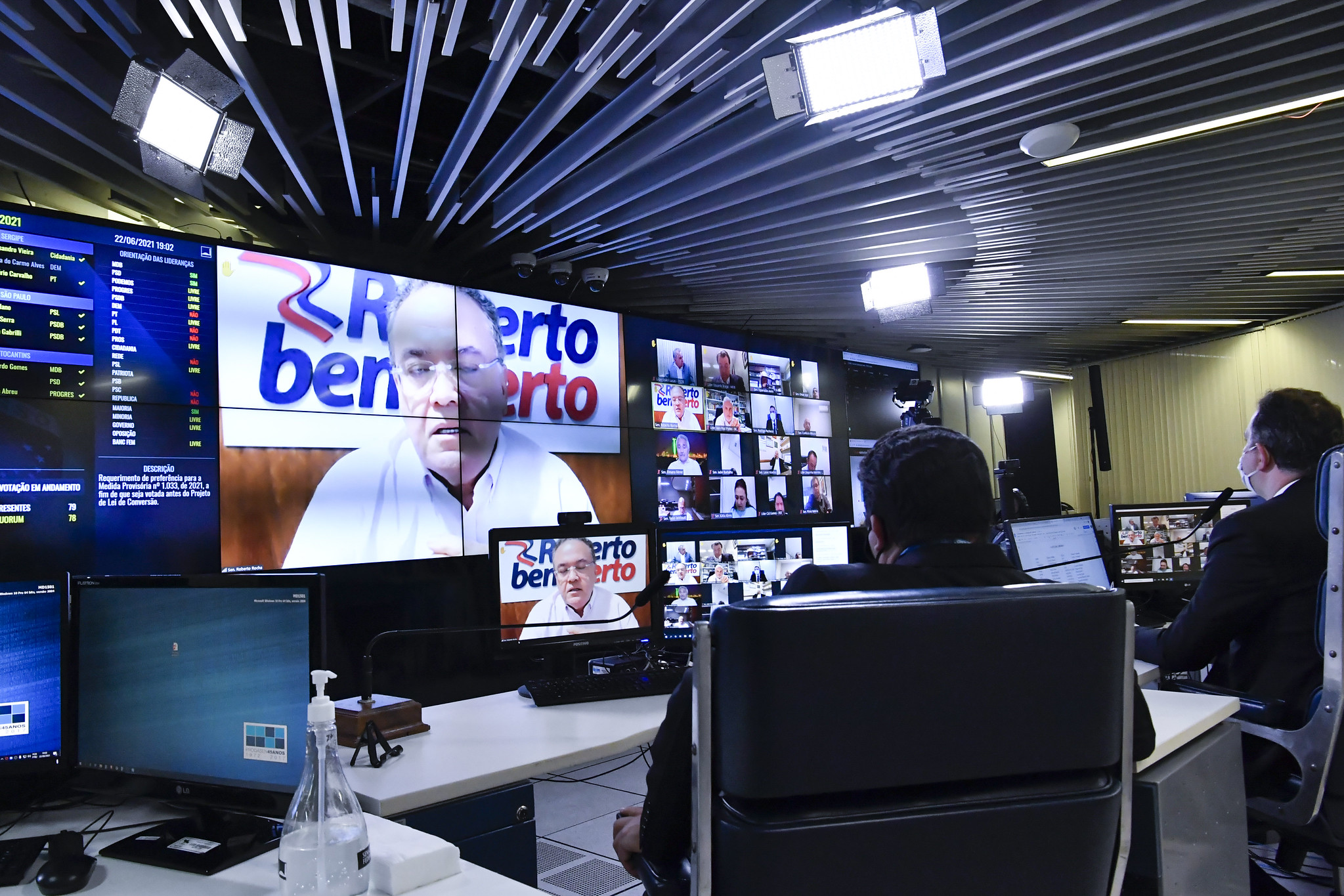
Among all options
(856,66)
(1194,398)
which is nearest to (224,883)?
(856,66)

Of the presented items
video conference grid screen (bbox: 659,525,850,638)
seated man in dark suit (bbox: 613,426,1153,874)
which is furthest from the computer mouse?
video conference grid screen (bbox: 659,525,850,638)

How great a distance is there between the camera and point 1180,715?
1.95 meters

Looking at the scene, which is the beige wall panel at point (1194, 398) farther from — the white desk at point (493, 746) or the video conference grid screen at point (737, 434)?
the white desk at point (493, 746)

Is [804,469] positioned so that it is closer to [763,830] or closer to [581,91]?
[581,91]

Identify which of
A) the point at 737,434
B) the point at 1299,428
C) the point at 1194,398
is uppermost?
the point at 1194,398

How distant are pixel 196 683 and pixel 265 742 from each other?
18 cm

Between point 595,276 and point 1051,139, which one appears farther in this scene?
point 595,276

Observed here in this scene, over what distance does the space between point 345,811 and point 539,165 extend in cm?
334

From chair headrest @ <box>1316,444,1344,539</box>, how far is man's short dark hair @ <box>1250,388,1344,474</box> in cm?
41

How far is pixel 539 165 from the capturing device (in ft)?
12.7

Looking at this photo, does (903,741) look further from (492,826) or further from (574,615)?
(574,615)

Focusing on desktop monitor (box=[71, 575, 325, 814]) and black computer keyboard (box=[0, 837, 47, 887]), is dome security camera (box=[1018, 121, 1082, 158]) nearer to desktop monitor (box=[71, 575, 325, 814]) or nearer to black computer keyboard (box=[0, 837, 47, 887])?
desktop monitor (box=[71, 575, 325, 814])

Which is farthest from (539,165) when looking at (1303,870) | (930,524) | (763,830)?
(1303,870)

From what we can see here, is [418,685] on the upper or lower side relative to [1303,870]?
upper
